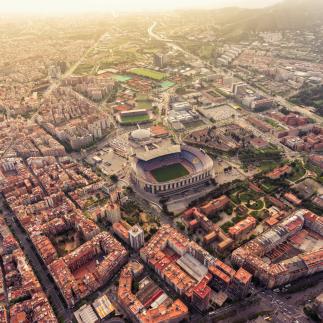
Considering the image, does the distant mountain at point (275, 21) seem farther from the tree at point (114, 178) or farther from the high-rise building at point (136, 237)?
the high-rise building at point (136, 237)

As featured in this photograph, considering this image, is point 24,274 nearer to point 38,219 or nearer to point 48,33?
point 38,219

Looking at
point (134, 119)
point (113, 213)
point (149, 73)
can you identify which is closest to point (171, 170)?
point (113, 213)

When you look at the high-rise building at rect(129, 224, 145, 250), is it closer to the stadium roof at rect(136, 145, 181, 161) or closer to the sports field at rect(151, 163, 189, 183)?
the sports field at rect(151, 163, 189, 183)

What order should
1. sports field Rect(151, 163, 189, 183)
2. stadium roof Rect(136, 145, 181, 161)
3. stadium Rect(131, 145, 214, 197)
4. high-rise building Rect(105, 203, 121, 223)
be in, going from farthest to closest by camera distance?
stadium roof Rect(136, 145, 181, 161) < sports field Rect(151, 163, 189, 183) < stadium Rect(131, 145, 214, 197) < high-rise building Rect(105, 203, 121, 223)

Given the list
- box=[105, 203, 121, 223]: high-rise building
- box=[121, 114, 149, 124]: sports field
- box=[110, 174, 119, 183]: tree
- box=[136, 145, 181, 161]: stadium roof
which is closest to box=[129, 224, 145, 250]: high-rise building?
box=[105, 203, 121, 223]: high-rise building

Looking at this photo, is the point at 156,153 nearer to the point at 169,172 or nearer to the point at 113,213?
the point at 169,172

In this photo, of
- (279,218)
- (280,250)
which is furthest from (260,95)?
(280,250)
